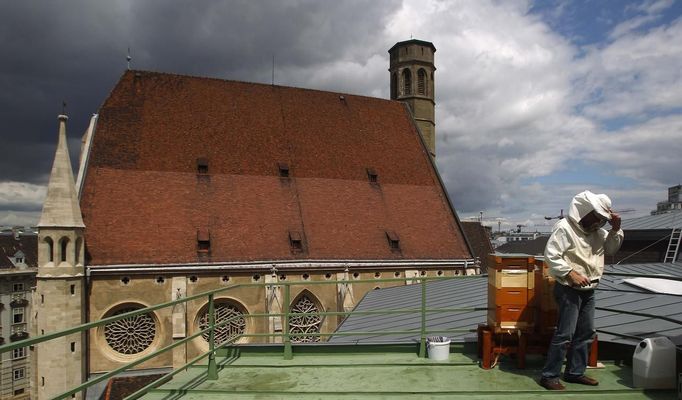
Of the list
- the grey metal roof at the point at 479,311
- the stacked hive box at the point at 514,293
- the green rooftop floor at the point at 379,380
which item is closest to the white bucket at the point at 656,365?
the green rooftop floor at the point at 379,380

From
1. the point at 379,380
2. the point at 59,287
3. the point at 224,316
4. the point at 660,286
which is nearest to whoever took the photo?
the point at 379,380

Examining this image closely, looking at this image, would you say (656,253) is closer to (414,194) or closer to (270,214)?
(414,194)

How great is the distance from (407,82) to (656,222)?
1492 cm

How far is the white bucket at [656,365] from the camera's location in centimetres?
373

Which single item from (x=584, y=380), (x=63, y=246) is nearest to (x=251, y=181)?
(x=63, y=246)

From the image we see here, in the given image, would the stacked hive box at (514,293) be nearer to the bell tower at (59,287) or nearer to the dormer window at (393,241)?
the bell tower at (59,287)

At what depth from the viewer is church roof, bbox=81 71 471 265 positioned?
17047 millimetres

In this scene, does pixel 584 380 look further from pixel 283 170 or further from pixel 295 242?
pixel 283 170

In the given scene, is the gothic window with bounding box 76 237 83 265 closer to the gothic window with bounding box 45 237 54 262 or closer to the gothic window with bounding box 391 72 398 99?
the gothic window with bounding box 45 237 54 262

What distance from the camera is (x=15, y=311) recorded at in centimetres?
4341

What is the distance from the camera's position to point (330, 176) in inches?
811

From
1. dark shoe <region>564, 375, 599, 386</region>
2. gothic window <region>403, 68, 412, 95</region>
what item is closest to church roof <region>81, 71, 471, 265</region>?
gothic window <region>403, 68, 412, 95</region>

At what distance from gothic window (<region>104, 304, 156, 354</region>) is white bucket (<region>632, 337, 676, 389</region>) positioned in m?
15.5

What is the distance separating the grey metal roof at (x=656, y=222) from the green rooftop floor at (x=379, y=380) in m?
18.2
